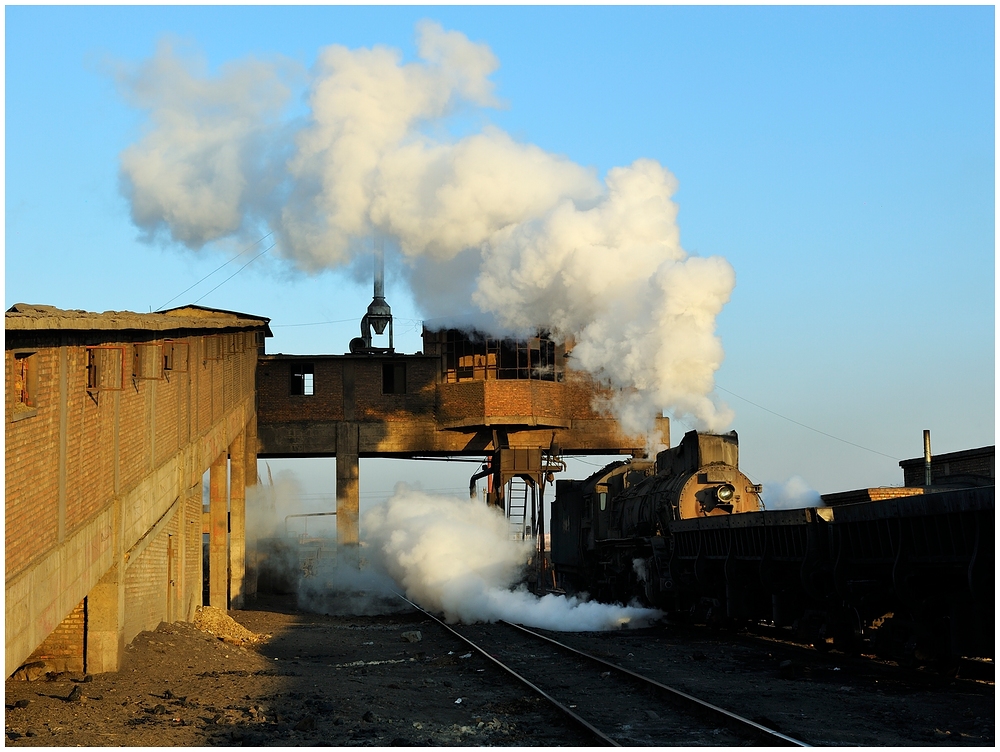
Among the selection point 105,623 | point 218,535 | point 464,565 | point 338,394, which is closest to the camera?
point 105,623

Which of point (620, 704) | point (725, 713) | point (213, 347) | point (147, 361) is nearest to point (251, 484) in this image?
point (213, 347)

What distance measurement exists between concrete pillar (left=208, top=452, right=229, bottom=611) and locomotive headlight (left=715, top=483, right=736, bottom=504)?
569 inches

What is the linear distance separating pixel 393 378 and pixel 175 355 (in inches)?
771

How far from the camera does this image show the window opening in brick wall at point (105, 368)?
12750 millimetres

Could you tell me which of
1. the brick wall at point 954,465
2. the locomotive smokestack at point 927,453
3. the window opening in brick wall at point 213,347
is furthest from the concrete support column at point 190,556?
the locomotive smokestack at point 927,453

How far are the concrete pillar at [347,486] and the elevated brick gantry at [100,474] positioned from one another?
11960 mm

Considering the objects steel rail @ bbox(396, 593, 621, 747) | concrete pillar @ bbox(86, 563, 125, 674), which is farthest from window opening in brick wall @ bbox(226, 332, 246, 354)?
concrete pillar @ bbox(86, 563, 125, 674)

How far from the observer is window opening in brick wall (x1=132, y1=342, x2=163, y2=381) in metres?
15.2

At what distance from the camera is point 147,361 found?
1589 centimetres

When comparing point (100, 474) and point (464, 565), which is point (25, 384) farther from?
point (464, 565)

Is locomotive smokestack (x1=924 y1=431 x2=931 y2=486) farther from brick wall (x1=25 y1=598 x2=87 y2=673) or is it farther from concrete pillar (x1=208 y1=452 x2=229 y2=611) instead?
brick wall (x1=25 y1=598 x2=87 y2=673)

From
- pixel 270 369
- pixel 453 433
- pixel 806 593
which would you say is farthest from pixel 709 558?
pixel 270 369

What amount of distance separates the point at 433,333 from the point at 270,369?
19.8ft

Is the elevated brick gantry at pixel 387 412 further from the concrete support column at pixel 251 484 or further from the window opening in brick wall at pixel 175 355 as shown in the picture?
the window opening in brick wall at pixel 175 355
